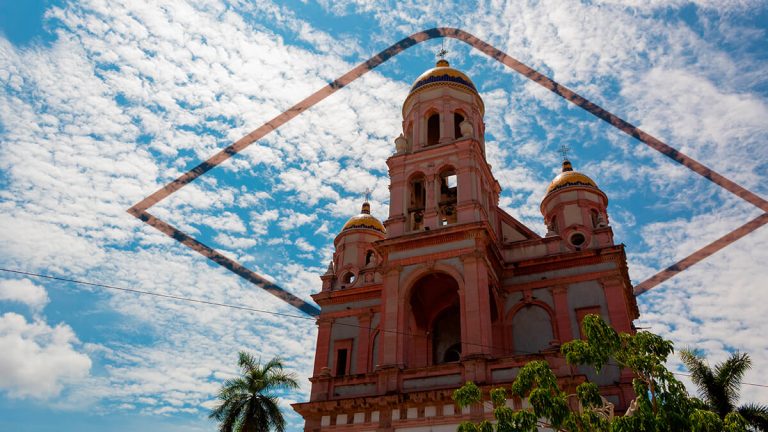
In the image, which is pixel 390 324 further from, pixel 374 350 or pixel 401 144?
pixel 401 144

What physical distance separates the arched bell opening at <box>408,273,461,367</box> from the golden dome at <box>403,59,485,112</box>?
987 cm

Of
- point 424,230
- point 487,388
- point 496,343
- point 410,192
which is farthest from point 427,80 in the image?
point 487,388

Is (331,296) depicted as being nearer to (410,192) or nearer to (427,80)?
(410,192)

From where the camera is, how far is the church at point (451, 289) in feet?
68.8

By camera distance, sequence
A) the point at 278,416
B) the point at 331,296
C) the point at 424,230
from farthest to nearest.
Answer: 1. the point at 331,296
2. the point at 278,416
3. the point at 424,230

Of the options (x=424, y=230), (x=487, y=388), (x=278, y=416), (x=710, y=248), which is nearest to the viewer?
(x=487, y=388)

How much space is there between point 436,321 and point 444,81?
37.5ft

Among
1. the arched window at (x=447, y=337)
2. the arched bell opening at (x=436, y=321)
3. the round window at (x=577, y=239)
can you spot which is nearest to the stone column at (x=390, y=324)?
the arched bell opening at (x=436, y=321)

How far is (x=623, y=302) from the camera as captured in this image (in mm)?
23812

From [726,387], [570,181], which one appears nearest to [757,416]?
[726,387]

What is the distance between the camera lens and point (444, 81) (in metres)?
29.6

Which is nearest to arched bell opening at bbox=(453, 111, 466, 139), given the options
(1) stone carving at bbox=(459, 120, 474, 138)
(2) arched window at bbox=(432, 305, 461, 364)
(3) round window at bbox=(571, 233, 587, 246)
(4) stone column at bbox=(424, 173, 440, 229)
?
(1) stone carving at bbox=(459, 120, 474, 138)

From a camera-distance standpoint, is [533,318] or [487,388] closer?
[487,388]

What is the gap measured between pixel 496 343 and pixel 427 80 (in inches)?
515
